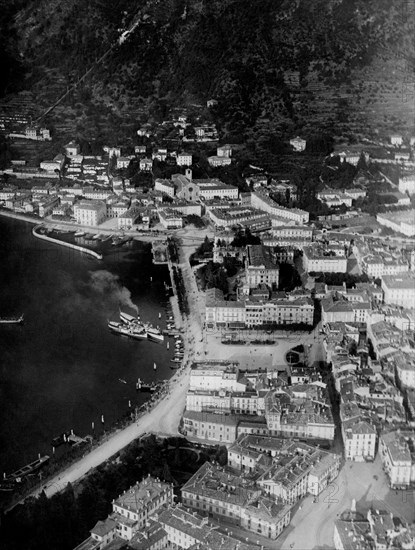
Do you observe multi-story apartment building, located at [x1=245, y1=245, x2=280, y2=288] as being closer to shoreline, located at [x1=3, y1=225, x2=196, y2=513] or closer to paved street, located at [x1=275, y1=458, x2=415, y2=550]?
shoreline, located at [x1=3, y1=225, x2=196, y2=513]

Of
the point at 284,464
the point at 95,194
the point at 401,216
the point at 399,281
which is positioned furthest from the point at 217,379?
the point at 95,194

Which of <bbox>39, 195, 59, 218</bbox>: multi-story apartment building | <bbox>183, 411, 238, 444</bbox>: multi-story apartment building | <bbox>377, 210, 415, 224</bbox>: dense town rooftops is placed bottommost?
<bbox>39, 195, 59, 218</bbox>: multi-story apartment building

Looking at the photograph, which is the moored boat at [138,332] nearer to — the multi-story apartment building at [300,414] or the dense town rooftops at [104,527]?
the multi-story apartment building at [300,414]

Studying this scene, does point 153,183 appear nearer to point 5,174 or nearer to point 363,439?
point 5,174

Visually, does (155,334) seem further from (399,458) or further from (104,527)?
(104,527)

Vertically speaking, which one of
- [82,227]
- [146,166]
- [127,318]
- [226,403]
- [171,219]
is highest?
[226,403]

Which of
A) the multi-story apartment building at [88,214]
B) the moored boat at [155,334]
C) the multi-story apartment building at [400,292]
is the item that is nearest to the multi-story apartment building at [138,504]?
the moored boat at [155,334]

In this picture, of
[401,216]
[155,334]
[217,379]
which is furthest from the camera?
[401,216]

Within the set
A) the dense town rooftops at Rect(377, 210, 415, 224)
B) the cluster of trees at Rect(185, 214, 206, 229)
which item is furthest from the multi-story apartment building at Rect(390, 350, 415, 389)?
the cluster of trees at Rect(185, 214, 206, 229)
